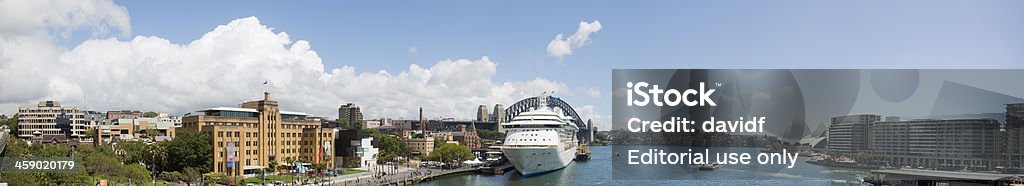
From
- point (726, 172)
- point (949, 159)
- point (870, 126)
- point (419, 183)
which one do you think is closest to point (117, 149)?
point (419, 183)

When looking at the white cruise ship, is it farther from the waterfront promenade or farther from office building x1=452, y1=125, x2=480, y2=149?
office building x1=452, y1=125, x2=480, y2=149

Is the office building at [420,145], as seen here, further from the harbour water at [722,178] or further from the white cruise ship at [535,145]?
the harbour water at [722,178]

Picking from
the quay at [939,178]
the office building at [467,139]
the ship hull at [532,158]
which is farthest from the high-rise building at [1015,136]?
the office building at [467,139]

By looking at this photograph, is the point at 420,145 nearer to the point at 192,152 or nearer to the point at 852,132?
the point at 192,152

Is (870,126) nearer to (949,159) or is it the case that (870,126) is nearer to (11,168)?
(949,159)

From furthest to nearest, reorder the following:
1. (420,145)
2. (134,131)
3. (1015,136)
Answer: (420,145)
(134,131)
(1015,136)

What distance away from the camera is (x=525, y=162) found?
3575 centimetres

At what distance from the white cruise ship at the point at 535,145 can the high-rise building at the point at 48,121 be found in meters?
29.7

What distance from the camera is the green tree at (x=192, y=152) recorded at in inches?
1166

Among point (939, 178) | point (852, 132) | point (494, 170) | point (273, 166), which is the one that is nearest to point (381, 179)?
point (273, 166)

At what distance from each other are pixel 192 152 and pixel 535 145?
14.9 m

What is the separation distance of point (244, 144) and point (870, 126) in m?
23.5

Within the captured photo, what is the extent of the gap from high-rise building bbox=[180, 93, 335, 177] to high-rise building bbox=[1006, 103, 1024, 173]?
25.8 meters

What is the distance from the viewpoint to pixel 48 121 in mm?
51750
